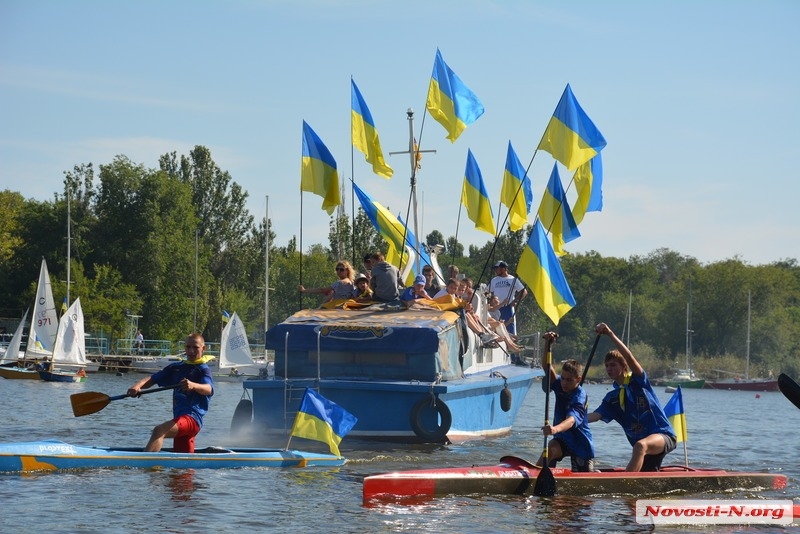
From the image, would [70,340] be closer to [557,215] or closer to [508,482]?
[557,215]

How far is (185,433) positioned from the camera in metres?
15.8

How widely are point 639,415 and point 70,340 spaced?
41973 mm

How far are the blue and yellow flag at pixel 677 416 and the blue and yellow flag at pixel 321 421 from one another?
4.59 meters

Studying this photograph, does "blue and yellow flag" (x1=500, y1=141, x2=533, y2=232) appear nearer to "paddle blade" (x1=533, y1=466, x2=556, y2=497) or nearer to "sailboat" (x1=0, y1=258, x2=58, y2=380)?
"paddle blade" (x1=533, y1=466, x2=556, y2=497)

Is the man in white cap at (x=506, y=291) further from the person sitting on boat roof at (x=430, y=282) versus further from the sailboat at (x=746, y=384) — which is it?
the sailboat at (x=746, y=384)

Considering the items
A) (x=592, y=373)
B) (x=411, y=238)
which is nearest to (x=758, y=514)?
(x=411, y=238)

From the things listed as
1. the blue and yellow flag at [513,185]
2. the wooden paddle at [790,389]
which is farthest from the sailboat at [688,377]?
the wooden paddle at [790,389]

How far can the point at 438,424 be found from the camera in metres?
19.9

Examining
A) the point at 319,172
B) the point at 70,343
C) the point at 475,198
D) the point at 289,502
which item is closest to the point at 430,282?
the point at 319,172

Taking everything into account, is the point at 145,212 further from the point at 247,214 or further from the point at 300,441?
the point at 300,441

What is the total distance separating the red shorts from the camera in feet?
51.2

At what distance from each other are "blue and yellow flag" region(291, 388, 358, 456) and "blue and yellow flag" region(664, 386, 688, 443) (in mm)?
4593

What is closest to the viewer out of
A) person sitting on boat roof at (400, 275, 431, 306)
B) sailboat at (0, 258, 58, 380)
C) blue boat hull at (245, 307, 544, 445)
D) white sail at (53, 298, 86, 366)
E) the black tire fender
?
the black tire fender

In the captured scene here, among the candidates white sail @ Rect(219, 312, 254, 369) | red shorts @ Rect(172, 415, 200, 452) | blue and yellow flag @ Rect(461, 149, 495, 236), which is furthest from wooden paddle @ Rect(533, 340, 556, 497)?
white sail @ Rect(219, 312, 254, 369)
